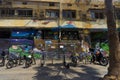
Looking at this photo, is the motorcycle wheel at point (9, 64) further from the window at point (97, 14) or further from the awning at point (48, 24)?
the window at point (97, 14)

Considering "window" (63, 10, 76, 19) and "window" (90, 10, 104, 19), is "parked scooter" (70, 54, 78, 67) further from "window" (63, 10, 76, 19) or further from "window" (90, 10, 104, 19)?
"window" (90, 10, 104, 19)

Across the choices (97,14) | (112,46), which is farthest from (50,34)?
(112,46)

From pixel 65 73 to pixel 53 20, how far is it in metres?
17.8

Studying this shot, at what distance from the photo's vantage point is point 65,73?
68.6 feet

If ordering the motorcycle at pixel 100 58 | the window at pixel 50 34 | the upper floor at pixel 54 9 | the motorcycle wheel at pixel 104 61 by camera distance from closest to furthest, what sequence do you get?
the motorcycle wheel at pixel 104 61, the motorcycle at pixel 100 58, the upper floor at pixel 54 9, the window at pixel 50 34

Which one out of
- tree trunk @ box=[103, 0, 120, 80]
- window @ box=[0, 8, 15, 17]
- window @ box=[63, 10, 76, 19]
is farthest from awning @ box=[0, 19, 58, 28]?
tree trunk @ box=[103, 0, 120, 80]

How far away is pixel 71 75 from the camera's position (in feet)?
66.6

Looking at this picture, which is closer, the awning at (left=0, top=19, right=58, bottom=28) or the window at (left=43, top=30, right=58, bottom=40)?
the awning at (left=0, top=19, right=58, bottom=28)

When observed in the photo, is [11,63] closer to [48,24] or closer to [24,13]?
[48,24]

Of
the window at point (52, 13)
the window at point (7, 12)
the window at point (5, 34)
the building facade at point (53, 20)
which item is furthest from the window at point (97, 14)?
the window at point (5, 34)

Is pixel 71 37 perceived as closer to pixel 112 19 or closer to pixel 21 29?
pixel 21 29

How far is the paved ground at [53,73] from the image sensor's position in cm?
1939

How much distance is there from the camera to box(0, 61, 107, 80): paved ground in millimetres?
19391

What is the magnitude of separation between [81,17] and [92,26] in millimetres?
2071
